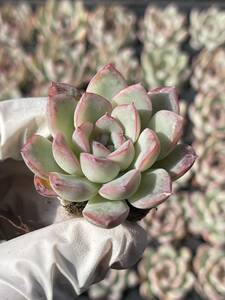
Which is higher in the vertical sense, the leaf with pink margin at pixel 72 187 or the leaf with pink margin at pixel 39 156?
the leaf with pink margin at pixel 39 156

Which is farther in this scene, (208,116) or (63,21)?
(63,21)

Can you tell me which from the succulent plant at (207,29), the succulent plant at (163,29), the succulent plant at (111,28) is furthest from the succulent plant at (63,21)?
the succulent plant at (207,29)

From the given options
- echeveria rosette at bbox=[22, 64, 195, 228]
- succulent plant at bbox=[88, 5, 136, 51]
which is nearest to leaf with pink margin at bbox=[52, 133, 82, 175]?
echeveria rosette at bbox=[22, 64, 195, 228]

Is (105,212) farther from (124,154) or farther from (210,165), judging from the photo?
(210,165)

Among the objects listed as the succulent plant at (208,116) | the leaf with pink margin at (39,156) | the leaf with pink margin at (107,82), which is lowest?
the succulent plant at (208,116)

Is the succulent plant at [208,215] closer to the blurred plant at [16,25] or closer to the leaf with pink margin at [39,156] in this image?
the blurred plant at [16,25]

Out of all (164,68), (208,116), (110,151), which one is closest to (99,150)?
(110,151)
